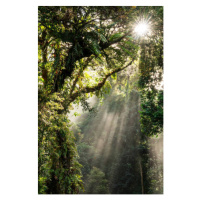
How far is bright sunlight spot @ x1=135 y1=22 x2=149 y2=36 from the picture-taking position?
284 centimetres

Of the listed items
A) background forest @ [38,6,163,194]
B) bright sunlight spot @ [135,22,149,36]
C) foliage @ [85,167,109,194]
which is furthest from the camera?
foliage @ [85,167,109,194]

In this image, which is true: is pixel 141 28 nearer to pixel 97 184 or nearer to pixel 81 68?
pixel 81 68

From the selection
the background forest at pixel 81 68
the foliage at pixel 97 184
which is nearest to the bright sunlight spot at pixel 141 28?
the background forest at pixel 81 68

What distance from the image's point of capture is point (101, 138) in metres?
19.1

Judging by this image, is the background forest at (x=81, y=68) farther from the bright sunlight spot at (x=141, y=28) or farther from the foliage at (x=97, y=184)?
the foliage at (x=97, y=184)

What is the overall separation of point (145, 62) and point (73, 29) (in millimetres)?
1906

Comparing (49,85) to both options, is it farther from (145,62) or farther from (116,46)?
(145,62)

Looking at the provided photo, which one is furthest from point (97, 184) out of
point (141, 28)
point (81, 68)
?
point (141, 28)

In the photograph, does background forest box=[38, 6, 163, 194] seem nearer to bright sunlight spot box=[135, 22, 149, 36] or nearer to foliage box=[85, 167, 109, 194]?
bright sunlight spot box=[135, 22, 149, 36]

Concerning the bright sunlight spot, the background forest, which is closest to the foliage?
the background forest

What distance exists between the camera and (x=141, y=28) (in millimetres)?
2898

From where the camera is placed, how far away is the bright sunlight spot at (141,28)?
284 centimetres

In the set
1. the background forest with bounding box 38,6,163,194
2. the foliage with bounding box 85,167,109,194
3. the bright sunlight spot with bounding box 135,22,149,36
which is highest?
the bright sunlight spot with bounding box 135,22,149,36
